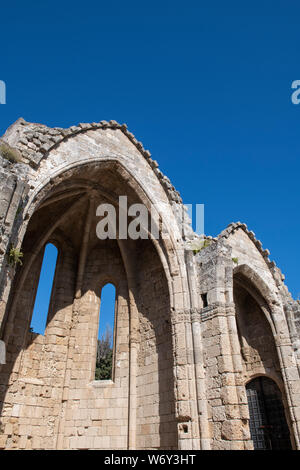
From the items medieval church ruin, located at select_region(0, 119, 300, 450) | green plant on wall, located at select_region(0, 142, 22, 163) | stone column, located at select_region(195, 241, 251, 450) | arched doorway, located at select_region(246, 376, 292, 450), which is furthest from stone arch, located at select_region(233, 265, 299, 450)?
green plant on wall, located at select_region(0, 142, 22, 163)

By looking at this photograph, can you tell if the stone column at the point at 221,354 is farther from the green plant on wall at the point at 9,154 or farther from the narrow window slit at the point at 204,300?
the green plant on wall at the point at 9,154

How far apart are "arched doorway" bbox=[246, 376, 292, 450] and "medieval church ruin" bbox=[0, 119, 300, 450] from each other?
28 mm

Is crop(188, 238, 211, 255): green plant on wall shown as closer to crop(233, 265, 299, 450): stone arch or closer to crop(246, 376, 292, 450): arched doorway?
crop(233, 265, 299, 450): stone arch

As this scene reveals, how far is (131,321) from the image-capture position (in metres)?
10.3

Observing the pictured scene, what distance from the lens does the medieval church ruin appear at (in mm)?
7555

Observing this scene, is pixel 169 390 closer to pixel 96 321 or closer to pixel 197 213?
pixel 96 321

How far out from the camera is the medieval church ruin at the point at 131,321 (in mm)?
7555

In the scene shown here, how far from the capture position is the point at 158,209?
9711 mm

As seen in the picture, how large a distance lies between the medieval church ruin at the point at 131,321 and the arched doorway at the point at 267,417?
0.03 metres

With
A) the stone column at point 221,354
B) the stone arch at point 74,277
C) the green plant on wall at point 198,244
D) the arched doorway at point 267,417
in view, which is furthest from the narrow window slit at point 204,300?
the arched doorway at point 267,417

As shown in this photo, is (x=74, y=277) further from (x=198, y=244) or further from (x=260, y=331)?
(x=260, y=331)

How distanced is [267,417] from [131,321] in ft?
15.0

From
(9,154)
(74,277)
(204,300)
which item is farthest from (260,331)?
(9,154)

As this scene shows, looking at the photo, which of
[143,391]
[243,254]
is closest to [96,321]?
[143,391]
